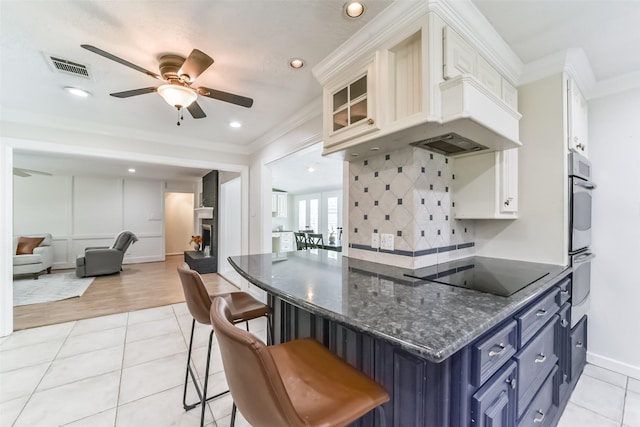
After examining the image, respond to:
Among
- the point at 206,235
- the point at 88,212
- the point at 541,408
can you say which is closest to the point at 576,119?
the point at 541,408

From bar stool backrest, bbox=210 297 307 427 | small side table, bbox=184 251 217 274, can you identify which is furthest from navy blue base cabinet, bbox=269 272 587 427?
small side table, bbox=184 251 217 274

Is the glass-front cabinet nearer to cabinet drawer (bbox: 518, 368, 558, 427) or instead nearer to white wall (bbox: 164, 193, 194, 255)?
cabinet drawer (bbox: 518, 368, 558, 427)

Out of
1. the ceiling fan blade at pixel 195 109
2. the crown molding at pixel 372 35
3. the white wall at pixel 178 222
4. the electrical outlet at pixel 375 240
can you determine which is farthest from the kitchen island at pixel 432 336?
the white wall at pixel 178 222

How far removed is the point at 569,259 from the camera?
1714 millimetres

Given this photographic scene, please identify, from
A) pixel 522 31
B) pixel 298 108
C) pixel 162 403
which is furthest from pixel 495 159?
pixel 162 403

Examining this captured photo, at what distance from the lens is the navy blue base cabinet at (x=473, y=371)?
799 millimetres

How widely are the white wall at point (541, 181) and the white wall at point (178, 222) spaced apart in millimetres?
9004

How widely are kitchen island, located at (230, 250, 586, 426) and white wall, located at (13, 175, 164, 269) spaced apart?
7.22 metres

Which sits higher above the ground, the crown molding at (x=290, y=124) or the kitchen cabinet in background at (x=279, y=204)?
the crown molding at (x=290, y=124)

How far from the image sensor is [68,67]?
6.53 ft

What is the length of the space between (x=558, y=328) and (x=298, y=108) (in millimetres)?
2731

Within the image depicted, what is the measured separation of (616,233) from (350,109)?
2.29m

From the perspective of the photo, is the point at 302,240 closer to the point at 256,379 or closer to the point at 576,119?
the point at 576,119

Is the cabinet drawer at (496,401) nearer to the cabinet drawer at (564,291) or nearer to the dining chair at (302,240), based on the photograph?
the cabinet drawer at (564,291)
